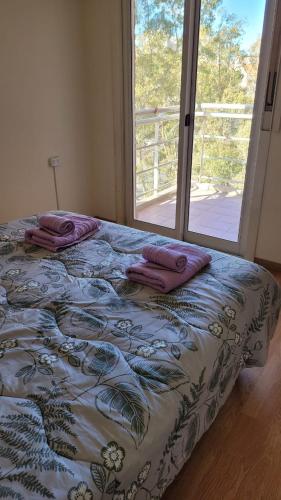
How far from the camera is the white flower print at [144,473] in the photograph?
87 centimetres

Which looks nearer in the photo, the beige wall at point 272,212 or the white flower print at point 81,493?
the white flower print at point 81,493

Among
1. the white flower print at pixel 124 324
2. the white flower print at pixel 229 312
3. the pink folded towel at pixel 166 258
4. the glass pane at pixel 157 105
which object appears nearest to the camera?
the white flower print at pixel 124 324

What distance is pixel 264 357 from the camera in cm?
164

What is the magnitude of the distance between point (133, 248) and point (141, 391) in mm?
934

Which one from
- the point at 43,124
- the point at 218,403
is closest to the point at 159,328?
the point at 218,403

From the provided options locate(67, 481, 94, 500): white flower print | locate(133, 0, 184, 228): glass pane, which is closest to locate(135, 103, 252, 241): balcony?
locate(133, 0, 184, 228): glass pane

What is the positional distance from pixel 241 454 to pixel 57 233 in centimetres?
131

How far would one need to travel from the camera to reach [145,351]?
3.64ft

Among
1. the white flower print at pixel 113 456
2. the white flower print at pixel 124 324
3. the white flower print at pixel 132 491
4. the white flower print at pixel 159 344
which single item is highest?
the white flower print at pixel 159 344

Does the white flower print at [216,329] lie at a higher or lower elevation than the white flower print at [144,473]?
higher

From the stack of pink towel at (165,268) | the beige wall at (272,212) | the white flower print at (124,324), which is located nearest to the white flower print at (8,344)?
the white flower print at (124,324)

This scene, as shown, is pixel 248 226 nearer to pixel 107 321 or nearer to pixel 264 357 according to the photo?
pixel 264 357

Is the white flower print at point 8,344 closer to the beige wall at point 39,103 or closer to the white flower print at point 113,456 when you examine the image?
the white flower print at point 113,456

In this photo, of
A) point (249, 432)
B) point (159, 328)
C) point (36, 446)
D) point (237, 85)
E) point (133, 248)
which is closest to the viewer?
point (36, 446)
